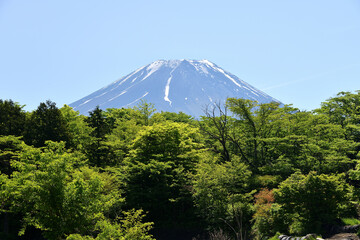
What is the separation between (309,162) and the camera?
93.8ft

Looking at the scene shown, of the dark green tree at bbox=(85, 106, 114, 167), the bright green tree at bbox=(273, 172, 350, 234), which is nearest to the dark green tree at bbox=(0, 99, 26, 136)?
the dark green tree at bbox=(85, 106, 114, 167)

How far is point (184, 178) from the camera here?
29.2 meters

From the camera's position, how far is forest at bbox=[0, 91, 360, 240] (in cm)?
1723

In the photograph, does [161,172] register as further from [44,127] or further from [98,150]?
[44,127]

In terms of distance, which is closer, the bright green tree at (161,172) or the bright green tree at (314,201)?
the bright green tree at (314,201)

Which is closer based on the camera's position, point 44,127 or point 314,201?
point 314,201

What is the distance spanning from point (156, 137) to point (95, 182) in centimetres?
1501

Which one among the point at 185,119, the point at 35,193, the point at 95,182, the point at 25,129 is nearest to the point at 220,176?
the point at 95,182

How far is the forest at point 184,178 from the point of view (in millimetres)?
17234

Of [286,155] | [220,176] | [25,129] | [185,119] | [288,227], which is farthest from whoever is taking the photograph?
[185,119]

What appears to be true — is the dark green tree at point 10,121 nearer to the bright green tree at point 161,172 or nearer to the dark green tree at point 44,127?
the dark green tree at point 44,127

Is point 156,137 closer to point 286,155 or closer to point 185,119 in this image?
point 286,155

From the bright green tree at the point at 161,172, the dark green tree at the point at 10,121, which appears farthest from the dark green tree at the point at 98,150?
the dark green tree at the point at 10,121

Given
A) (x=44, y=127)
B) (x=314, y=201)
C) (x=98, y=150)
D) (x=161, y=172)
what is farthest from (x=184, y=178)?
(x=44, y=127)
